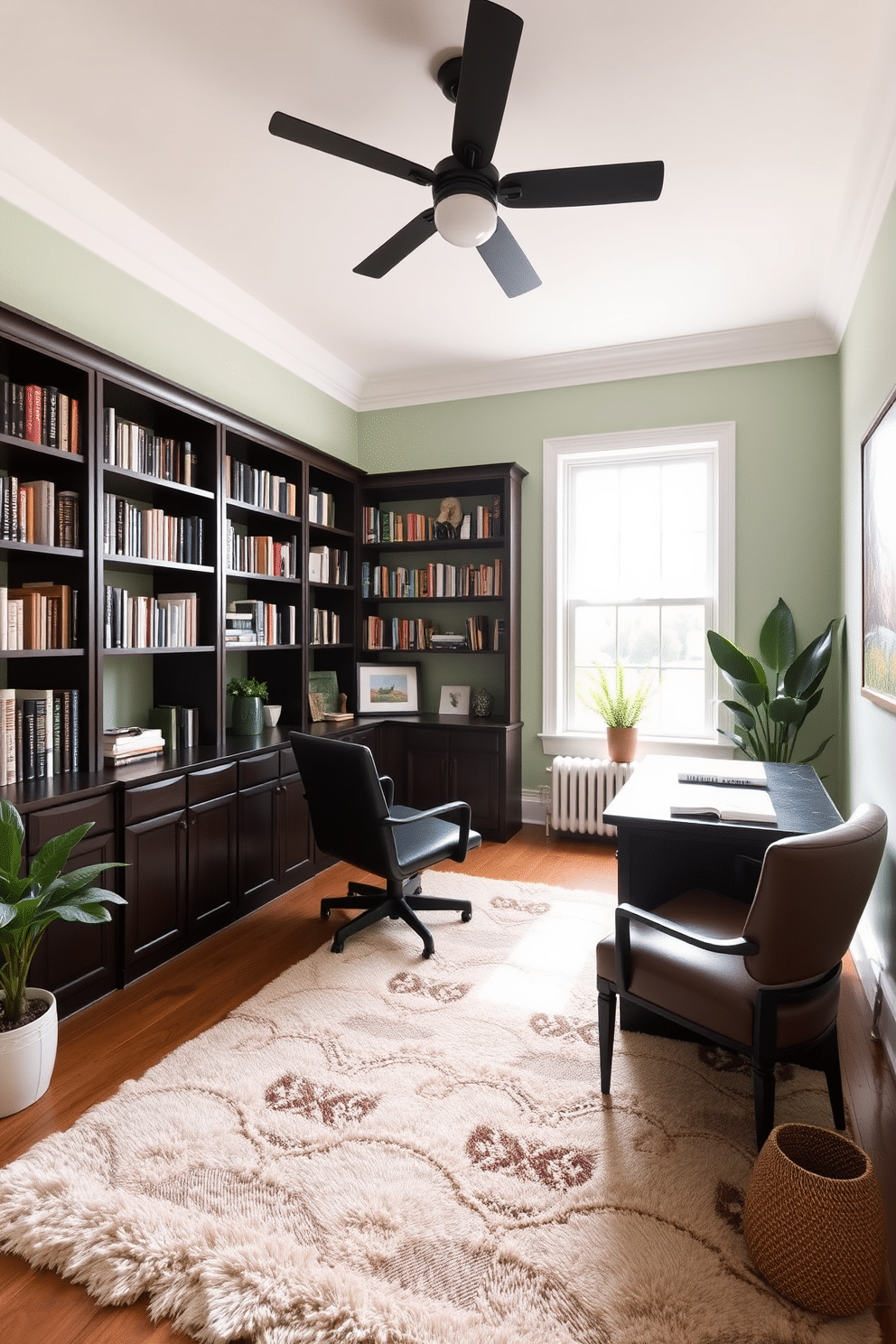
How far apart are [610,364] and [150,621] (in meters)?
3.21

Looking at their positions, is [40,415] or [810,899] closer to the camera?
[810,899]

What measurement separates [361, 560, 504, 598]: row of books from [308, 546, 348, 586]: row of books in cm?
14

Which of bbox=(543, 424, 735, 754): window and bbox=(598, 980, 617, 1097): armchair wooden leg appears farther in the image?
bbox=(543, 424, 735, 754): window

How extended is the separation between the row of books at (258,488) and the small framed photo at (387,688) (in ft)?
3.97

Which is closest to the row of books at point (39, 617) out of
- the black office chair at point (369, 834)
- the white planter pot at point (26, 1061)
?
the black office chair at point (369, 834)

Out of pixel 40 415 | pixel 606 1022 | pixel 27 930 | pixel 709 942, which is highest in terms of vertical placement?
pixel 40 415

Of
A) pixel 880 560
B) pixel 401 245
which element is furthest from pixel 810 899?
pixel 401 245

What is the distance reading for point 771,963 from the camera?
165 cm

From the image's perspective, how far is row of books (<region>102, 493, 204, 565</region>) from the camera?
2904mm

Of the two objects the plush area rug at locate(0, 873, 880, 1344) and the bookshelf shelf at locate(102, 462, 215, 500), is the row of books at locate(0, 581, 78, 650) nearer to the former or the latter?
the bookshelf shelf at locate(102, 462, 215, 500)

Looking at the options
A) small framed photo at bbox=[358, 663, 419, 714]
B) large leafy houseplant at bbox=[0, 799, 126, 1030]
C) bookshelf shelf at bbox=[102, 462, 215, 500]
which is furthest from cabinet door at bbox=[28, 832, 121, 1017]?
small framed photo at bbox=[358, 663, 419, 714]

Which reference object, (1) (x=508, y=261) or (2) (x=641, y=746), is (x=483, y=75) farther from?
(2) (x=641, y=746)

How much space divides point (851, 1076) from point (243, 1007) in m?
1.93

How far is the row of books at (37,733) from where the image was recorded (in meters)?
2.49
